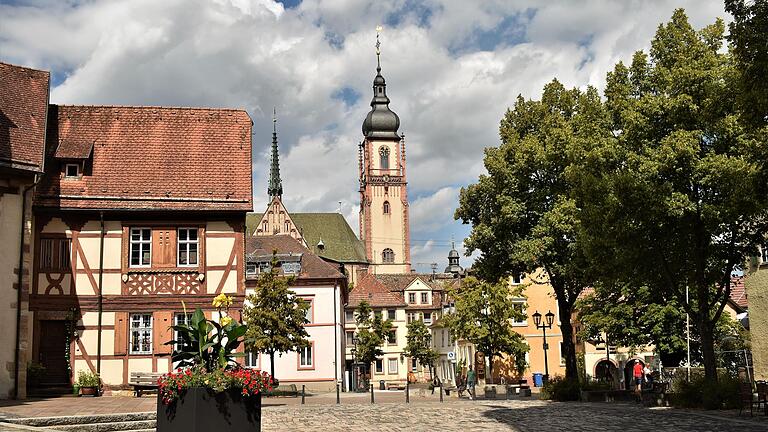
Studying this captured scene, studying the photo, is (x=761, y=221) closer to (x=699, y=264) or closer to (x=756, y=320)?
(x=699, y=264)

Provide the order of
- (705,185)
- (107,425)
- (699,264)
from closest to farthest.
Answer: (107,425)
(705,185)
(699,264)

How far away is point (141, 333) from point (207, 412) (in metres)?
18.3

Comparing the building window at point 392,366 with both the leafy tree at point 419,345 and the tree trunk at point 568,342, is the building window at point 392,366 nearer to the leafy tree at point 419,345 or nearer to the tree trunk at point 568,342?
the leafy tree at point 419,345

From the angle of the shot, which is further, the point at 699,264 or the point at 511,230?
the point at 511,230

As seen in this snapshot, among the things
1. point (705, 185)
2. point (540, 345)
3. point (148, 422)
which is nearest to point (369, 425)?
point (148, 422)

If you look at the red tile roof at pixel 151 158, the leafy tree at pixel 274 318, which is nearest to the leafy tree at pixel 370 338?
the leafy tree at pixel 274 318

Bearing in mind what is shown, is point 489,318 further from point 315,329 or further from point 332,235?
point 332,235

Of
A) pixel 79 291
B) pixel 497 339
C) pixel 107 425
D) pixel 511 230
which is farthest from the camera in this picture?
pixel 497 339

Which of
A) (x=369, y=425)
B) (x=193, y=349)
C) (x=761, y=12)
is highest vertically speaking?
(x=761, y=12)

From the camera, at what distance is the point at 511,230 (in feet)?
113

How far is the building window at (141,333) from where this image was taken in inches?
1182

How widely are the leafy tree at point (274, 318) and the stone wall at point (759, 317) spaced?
19.7 meters

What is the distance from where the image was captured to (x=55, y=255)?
96.7 ft

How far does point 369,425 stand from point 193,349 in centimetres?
603
